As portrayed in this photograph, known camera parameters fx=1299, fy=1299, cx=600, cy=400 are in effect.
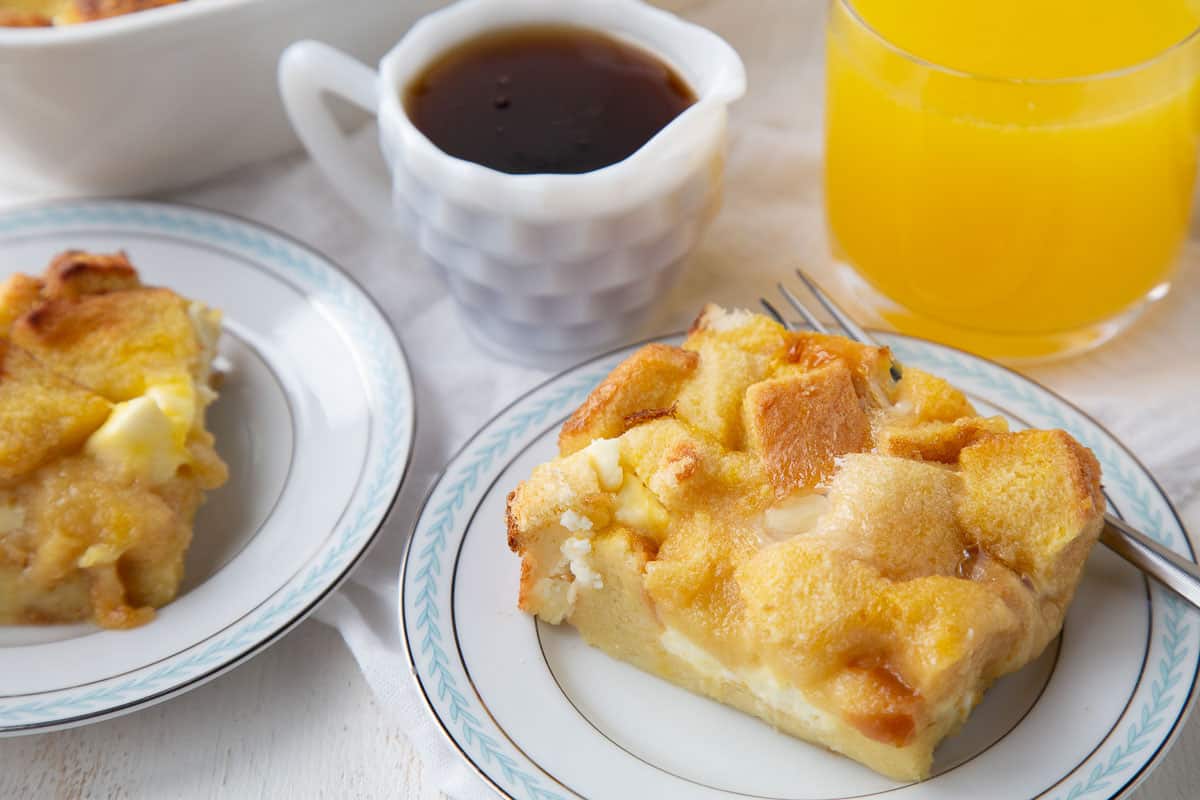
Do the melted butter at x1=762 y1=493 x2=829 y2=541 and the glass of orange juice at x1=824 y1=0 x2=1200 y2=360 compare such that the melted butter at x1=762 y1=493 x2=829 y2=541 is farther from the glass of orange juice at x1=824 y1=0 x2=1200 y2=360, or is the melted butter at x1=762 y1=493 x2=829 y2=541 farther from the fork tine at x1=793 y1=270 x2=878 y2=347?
the glass of orange juice at x1=824 y1=0 x2=1200 y2=360

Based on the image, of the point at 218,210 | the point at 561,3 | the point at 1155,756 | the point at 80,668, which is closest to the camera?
the point at 1155,756

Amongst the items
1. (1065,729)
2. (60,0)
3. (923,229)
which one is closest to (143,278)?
(60,0)

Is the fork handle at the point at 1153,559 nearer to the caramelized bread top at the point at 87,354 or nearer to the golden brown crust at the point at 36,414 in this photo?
the caramelized bread top at the point at 87,354

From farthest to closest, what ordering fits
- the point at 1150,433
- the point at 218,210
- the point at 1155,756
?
1. the point at 218,210
2. the point at 1150,433
3. the point at 1155,756

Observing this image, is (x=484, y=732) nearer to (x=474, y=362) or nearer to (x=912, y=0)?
(x=474, y=362)

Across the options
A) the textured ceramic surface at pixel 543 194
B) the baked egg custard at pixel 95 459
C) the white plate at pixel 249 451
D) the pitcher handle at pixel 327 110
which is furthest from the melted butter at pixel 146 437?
the pitcher handle at pixel 327 110

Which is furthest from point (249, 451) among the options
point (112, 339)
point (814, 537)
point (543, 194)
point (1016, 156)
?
point (1016, 156)

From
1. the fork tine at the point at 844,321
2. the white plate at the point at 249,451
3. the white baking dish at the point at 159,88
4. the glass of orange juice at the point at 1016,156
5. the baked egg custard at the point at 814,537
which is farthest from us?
the white baking dish at the point at 159,88
